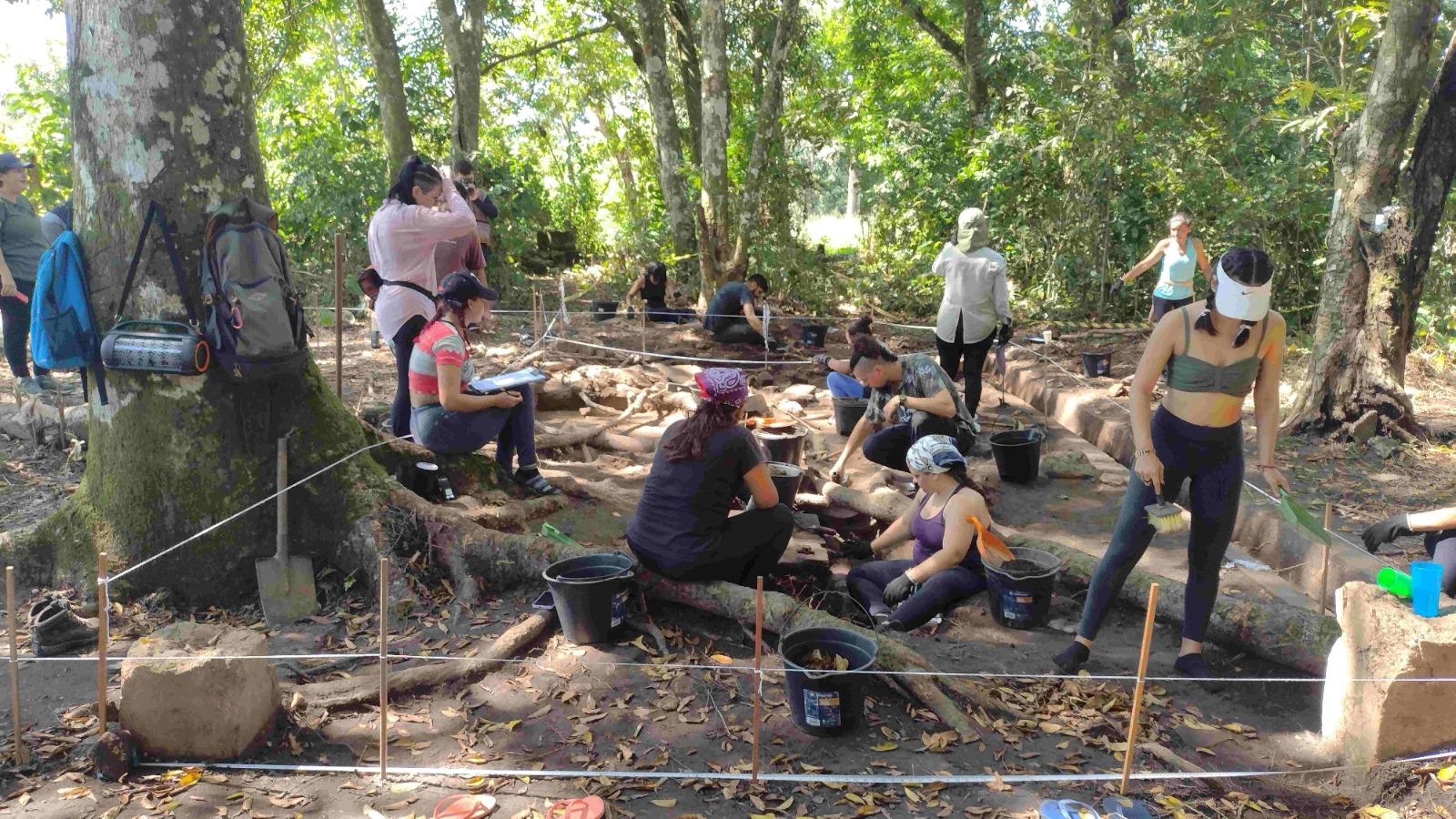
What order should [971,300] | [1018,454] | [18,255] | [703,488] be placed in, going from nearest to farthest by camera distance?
1. [703,488]
2. [1018,454]
3. [18,255]
4. [971,300]

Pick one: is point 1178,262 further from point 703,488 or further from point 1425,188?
point 703,488

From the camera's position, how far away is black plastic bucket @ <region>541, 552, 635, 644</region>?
13.7 ft

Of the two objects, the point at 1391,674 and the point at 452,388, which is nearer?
the point at 1391,674

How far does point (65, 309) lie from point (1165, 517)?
4760 millimetres

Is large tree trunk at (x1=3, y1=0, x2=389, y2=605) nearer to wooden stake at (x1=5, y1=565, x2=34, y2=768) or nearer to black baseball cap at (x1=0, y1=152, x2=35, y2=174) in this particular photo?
wooden stake at (x1=5, y1=565, x2=34, y2=768)

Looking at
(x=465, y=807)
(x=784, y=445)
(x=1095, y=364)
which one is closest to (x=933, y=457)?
(x=784, y=445)

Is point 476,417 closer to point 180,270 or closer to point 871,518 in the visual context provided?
point 180,270

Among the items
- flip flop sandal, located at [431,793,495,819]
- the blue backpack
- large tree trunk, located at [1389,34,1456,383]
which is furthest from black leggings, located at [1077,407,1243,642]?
large tree trunk, located at [1389,34,1456,383]

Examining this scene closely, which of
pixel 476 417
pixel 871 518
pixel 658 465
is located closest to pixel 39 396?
pixel 476 417

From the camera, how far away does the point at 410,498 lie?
500cm

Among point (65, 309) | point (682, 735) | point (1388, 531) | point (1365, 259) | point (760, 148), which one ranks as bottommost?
point (682, 735)

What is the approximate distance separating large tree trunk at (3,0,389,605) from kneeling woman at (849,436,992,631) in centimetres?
256

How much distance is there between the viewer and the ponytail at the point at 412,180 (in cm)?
580

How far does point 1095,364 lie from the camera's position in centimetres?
1045
